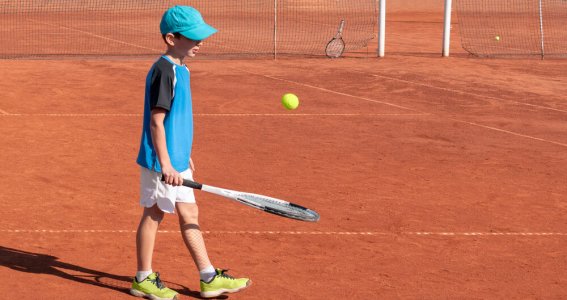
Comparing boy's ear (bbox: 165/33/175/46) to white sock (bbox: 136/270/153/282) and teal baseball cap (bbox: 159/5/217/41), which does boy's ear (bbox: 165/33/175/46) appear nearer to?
teal baseball cap (bbox: 159/5/217/41)

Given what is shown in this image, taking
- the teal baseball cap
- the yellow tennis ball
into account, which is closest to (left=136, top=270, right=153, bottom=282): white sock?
the teal baseball cap

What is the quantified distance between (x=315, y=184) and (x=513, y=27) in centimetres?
2297

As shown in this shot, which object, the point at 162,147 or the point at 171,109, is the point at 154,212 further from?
the point at 171,109

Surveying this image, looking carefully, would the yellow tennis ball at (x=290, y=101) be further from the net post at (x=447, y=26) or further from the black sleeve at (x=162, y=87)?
the net post at (x=447, y=26)

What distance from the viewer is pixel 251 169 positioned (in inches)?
463

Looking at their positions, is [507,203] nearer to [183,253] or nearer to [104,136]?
[183,253]

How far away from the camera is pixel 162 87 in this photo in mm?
6738

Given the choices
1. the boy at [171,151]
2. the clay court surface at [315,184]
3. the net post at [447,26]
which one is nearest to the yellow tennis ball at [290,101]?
the clay court surface at [315,184]

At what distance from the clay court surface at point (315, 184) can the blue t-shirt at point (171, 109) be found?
3.88 feet

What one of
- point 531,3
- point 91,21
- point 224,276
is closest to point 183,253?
point 224,276

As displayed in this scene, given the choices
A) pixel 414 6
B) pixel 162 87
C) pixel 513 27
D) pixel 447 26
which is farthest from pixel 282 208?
pixel 414 6

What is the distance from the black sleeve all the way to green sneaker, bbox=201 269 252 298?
53.4 inches

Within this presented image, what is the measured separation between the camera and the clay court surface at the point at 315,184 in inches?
312

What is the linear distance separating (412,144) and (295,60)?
996cm
